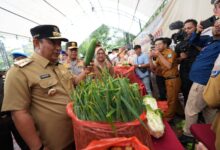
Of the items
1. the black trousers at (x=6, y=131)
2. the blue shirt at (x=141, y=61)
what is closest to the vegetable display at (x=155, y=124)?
the black trousers at (x=6, y=131)

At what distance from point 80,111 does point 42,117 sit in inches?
20.3

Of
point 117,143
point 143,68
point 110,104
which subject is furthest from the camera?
point 143,68

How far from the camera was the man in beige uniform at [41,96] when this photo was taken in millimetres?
1134

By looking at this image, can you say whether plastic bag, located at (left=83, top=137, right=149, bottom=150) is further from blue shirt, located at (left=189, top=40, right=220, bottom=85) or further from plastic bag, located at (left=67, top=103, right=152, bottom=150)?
blue shirt, located at (left=189, top=40, right=220, bottom=85)

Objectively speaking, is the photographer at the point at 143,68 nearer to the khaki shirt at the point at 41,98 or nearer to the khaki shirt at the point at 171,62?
the khaki shirt at the point at 171,62

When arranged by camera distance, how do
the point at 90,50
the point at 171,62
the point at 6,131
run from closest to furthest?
the point at 90,50 → the point at 6,131 → the point at 171,62

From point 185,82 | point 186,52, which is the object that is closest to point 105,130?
point 186,52

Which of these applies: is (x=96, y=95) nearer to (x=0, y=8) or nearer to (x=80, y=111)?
(x=80, y=111)

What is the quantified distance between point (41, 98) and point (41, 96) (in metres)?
0.01

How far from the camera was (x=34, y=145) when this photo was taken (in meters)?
1.16

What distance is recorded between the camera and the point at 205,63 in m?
2.22

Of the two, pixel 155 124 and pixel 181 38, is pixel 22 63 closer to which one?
pixel 155 124

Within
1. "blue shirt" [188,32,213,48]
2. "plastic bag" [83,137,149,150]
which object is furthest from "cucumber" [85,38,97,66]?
"blue shirt" [188,32,213,48]

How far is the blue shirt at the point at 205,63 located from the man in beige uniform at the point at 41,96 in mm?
1559
